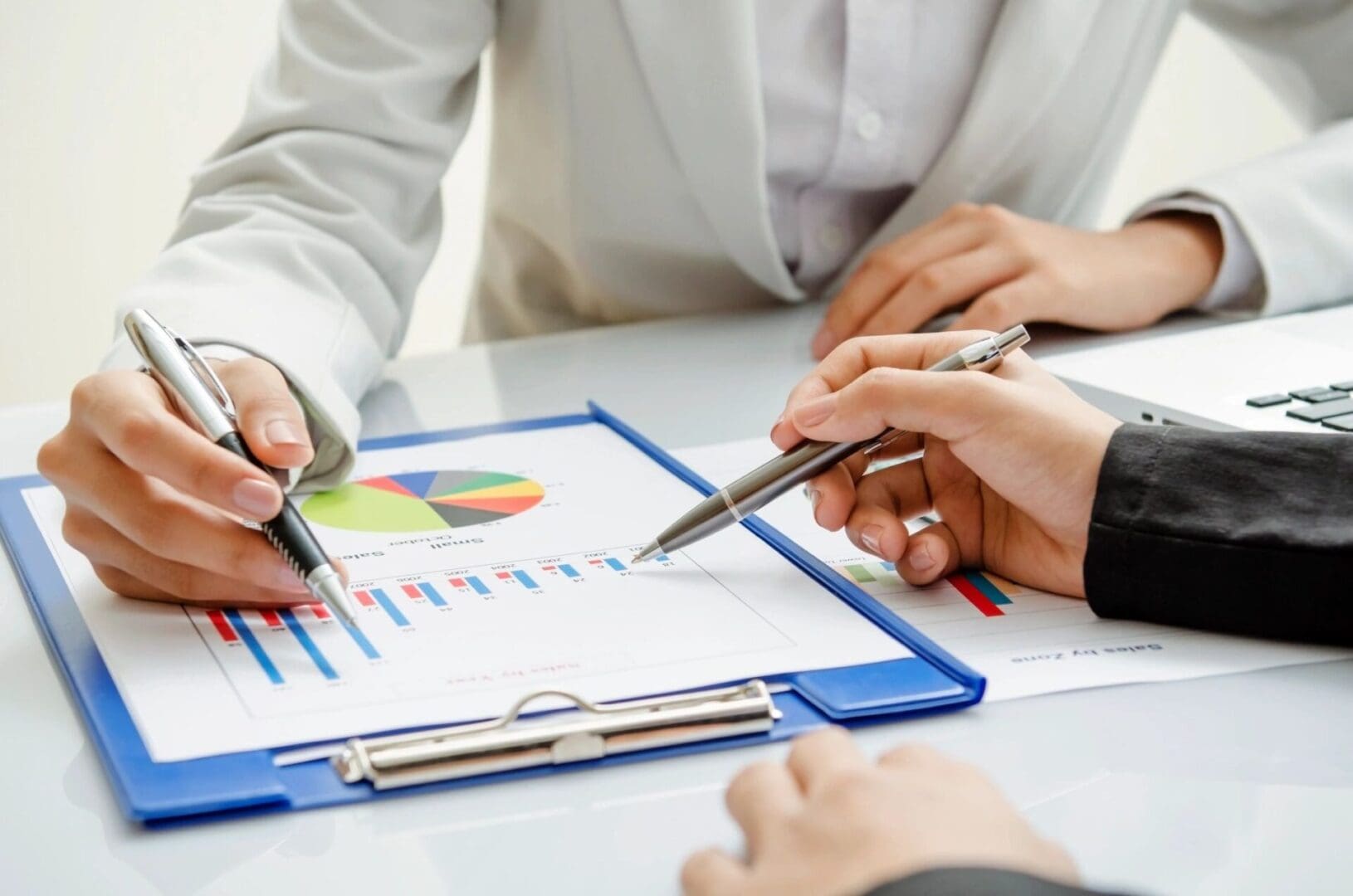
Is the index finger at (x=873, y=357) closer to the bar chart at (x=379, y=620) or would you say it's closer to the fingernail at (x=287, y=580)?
the bar chart at (x=379, y=620)

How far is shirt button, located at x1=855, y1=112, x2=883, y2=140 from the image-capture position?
3.39 feet

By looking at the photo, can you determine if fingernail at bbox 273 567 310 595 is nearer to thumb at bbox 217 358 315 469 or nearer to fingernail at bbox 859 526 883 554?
thumb at bbox 217 358 315 469

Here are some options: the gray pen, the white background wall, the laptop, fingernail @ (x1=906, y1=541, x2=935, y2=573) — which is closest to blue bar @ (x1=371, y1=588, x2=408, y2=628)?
the gray pen

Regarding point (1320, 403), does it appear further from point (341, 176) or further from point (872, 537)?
point (341, 176)

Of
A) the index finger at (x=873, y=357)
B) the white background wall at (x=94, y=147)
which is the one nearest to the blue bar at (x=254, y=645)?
the index finger at (x=873, y=357)

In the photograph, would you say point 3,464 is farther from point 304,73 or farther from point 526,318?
point 526,318

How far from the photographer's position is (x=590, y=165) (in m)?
1.08

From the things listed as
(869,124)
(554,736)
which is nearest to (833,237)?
(869,124)

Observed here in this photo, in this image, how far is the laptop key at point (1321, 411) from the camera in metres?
0.69

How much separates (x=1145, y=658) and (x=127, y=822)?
1.15ft

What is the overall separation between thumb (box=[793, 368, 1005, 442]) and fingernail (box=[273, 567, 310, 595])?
0.22m

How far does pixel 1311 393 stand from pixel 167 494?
1.78 ft

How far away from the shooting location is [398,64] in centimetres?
94

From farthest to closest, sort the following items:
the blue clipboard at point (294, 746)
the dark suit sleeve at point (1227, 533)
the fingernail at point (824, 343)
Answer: the fingernail at point (824, 343) → the dark suit sleeve at point (1227, 533) → the blue clipboard at point (294, 746)
